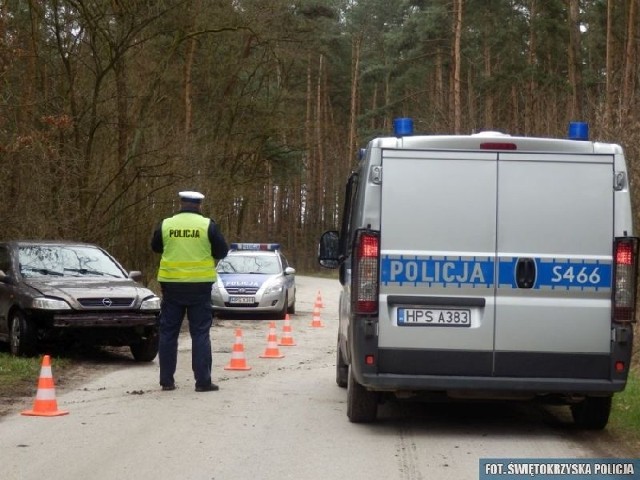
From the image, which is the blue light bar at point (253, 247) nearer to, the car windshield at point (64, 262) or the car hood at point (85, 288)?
the car windshield at point (64, 262)

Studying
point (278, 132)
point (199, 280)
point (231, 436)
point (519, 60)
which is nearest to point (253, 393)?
point (199, 280)

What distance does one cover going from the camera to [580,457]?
27.3ft

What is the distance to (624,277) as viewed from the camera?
8875 millimetres

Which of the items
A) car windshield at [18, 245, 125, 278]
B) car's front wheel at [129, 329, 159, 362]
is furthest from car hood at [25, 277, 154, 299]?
car's front wheel at [129, 329, 159, 362]

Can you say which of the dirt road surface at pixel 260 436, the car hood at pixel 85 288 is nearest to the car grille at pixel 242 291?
the car hood at pixel 85 288

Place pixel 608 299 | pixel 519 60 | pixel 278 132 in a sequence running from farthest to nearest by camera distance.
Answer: pixel 519 60 → pixel 278 132 → pixel 608 299

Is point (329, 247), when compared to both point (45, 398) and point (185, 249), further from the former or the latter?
point (45, 398)

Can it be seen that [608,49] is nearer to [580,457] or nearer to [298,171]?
[298,171]

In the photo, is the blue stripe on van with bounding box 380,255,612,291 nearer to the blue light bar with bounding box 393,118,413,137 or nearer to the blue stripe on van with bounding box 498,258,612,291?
the blue stripe on van with bounding box 498,258,612,291

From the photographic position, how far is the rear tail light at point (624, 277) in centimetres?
885

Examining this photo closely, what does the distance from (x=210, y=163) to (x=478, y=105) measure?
63.1 feet

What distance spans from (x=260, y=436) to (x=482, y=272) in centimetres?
222

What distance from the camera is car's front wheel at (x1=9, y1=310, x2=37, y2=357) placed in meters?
14.3

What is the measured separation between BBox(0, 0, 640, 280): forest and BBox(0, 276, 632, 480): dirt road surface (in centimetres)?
687
